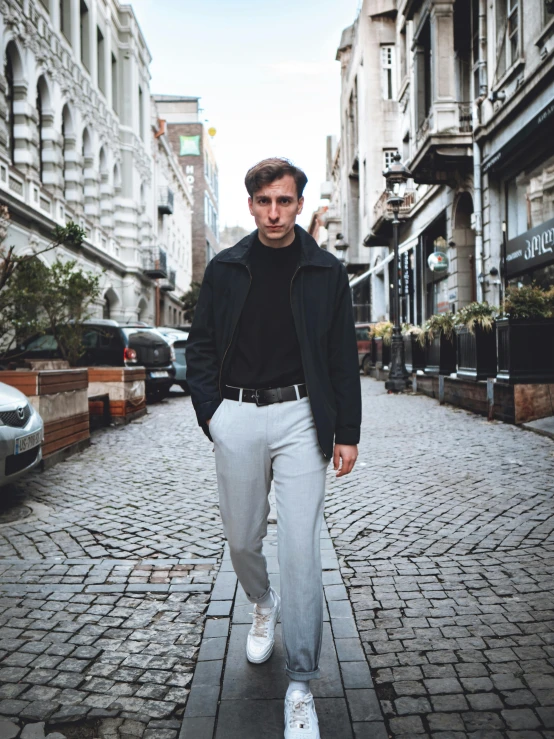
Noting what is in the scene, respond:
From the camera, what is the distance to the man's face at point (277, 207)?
2.57 metres

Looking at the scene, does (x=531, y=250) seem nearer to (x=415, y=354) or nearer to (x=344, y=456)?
(x=415, y=354)

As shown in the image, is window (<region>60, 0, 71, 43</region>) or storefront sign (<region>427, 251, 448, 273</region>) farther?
window (<region>60, 0, 71, 43</region>)

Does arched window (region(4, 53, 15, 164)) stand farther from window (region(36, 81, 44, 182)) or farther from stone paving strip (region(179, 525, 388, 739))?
stone paving strip (region(179, 525, 388, 739))

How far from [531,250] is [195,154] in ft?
227

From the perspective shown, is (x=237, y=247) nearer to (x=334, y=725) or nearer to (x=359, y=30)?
(x=334, y=725)

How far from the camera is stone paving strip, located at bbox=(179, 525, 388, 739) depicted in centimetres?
240

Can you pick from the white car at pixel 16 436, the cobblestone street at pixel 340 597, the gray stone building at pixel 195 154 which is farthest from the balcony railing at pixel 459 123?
the gray stone building at pixel 195 154

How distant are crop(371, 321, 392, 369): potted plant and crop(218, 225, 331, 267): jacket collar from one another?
17241 mm

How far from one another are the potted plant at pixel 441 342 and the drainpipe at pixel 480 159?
183 inches

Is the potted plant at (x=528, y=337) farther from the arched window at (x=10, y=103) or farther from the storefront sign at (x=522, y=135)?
the arched window at (x=10, y=103)

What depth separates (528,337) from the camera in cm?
934

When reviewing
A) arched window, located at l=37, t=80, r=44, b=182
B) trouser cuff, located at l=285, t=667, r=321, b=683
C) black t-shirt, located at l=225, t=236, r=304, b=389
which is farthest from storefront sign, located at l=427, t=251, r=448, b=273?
trouser cuff, located at l=285, t=667, r=321, b=683

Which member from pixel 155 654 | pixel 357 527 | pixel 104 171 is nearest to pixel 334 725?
pixel 155 654

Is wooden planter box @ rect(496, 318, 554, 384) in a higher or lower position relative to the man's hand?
higher
